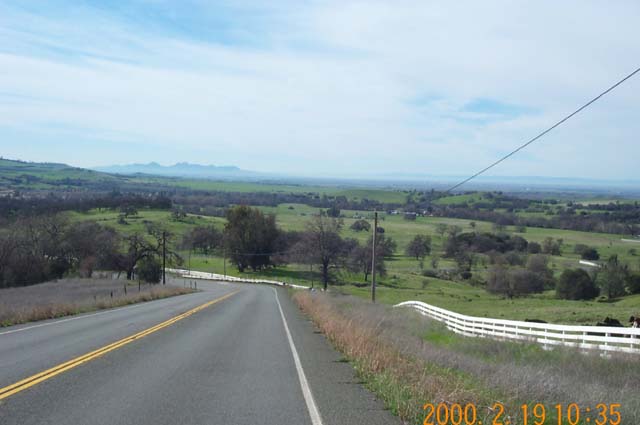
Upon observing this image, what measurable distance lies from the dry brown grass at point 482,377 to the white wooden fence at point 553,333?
1.01 m

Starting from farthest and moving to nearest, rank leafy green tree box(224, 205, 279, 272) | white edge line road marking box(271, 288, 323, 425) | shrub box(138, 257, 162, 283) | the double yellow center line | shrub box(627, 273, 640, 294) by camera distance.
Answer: leafy green tree box(224, 205, 279, 272) < shrub box(138, 257, 162, 283) < shrub box(627, 273, 640, 294) < the double yellow center line < white edge line road marking box(271, 288, 323, 425)

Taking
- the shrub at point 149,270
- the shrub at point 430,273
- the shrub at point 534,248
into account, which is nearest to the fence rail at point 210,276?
the shrub at point 149,270

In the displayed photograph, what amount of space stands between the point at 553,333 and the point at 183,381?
Result: 13.2m

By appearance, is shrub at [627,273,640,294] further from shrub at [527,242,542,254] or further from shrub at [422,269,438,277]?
shrub at [527,242,542,254]

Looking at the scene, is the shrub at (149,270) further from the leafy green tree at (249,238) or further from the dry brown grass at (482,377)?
the dry brown grass at (482,377)

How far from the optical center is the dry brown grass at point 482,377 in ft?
26.2

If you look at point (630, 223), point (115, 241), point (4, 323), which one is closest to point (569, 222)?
point (630, 223)

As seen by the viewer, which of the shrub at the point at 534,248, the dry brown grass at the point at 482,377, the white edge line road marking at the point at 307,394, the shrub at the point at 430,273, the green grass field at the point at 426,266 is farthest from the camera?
the shrub at the point at 534,248

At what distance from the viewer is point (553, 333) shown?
19.4m

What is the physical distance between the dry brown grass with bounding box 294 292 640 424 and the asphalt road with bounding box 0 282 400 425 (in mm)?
381

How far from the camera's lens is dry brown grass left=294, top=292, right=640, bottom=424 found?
7.98 meters

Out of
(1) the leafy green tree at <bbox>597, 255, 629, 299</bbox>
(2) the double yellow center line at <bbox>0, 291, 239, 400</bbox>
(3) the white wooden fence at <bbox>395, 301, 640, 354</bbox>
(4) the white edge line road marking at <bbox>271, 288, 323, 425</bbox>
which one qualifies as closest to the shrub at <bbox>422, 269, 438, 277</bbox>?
(1) the leafy green tree at <bbox>597, 255, 629, 299</bbox>

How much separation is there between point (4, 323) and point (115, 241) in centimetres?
6328

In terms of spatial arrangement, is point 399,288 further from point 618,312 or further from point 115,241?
point 618,312
